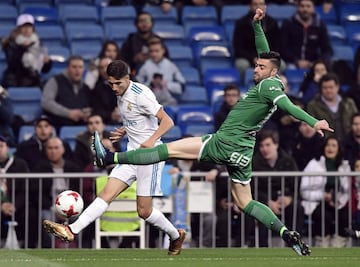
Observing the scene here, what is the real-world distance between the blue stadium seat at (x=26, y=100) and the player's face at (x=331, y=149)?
4.55 m

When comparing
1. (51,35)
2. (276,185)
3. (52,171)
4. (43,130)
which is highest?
(51,35)

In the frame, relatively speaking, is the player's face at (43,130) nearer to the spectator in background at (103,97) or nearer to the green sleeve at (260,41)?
the spectator in background at (103,97)

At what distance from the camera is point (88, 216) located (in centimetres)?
1662

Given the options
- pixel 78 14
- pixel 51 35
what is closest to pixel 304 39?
pixel 78 14

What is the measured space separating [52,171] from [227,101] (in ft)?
10.2

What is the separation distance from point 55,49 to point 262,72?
27.2 feet

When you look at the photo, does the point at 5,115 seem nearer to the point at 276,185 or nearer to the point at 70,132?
the point at 70,132

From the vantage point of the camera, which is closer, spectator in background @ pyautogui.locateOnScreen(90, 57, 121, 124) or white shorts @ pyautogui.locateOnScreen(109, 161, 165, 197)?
white shorts @ pyautogui.locateOnScreen(109, 161, 165, 197)

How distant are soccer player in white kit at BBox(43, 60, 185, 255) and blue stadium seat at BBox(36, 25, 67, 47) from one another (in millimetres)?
7508

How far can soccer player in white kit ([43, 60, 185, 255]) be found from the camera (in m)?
16.7

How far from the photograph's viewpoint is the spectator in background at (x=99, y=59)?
22.6 m

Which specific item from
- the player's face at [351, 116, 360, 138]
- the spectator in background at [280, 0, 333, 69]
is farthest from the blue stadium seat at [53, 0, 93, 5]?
the player's face at [351, 116, 360, 138]

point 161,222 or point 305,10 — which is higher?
point 305,10

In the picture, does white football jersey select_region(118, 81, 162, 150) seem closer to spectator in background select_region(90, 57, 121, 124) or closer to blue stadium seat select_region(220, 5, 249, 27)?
spectator in background select_region(90, 57, 121, 124)
